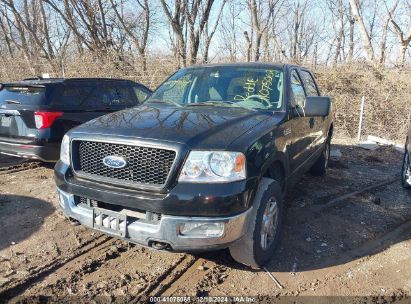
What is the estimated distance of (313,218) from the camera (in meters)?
4.65

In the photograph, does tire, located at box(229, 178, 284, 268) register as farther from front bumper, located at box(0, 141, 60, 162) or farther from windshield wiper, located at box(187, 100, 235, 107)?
front bumper, located at box(0, 141, 60, 162)

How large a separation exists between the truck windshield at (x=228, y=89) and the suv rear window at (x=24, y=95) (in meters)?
2.17

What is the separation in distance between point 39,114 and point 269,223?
3.93 m

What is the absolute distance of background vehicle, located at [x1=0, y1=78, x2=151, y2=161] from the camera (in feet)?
18.4

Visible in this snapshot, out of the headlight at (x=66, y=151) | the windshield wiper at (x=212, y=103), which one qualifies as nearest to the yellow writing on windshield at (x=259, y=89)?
the windshield wiper at (x=212, y=103)

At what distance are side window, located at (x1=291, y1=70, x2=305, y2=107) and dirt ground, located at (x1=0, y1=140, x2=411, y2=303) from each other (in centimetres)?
142

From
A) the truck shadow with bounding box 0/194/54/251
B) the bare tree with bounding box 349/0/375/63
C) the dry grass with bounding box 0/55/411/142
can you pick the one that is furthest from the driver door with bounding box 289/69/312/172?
the bare tree with bounding box 349/0/375/63

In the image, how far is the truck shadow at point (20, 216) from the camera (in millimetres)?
3994

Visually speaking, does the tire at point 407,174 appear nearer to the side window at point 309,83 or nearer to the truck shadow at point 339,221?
the truck shadow at point 339,221

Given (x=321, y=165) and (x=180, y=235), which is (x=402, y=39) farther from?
(x=180, y=235)

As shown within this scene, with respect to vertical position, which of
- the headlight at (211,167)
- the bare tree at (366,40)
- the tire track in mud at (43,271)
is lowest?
the tire track in mud at (43,271)

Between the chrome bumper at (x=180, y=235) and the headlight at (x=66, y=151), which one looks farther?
the headlight at (x=66, y=151)

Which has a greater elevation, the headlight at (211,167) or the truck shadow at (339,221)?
the headlight at (211,167)

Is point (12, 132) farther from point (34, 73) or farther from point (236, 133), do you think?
point (34, 73)
